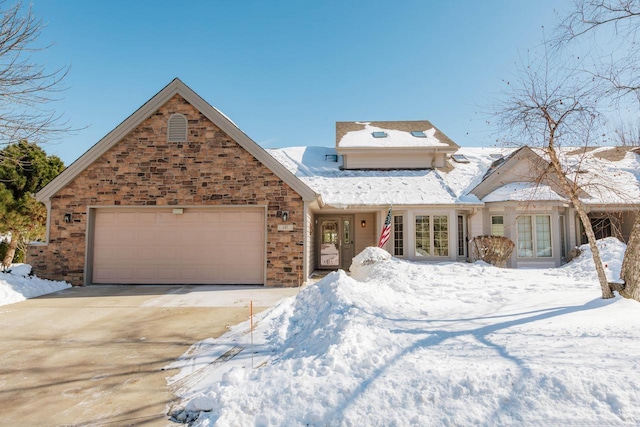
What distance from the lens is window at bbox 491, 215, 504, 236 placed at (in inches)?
531

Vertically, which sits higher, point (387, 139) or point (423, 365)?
point (387, 139)

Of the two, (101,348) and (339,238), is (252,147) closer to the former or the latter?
(339,238)

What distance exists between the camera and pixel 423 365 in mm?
3453

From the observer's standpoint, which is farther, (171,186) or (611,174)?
(611,174)

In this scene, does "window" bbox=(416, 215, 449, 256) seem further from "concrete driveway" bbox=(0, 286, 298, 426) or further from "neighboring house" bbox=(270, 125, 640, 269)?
"concrete driveway" bbox=(0, 286, 298, 426)

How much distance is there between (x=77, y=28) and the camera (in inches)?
331

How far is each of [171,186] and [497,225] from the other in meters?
12.2

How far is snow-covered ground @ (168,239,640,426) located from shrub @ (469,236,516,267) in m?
6.23

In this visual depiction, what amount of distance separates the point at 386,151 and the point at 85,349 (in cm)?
1406

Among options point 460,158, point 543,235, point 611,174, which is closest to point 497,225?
point 543,235

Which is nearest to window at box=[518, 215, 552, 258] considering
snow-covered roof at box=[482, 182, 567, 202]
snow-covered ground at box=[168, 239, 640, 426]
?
snow-covered roof at box=[482, 182, 567, 202]

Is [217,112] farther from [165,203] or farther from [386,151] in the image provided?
[386,151]

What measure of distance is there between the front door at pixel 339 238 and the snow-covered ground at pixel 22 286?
380 inches

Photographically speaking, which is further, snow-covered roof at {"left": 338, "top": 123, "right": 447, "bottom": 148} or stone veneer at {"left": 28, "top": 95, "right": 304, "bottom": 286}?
snow-covered roof at {"left": 338, "top": 123, "right": 447, "bottom": 148}
